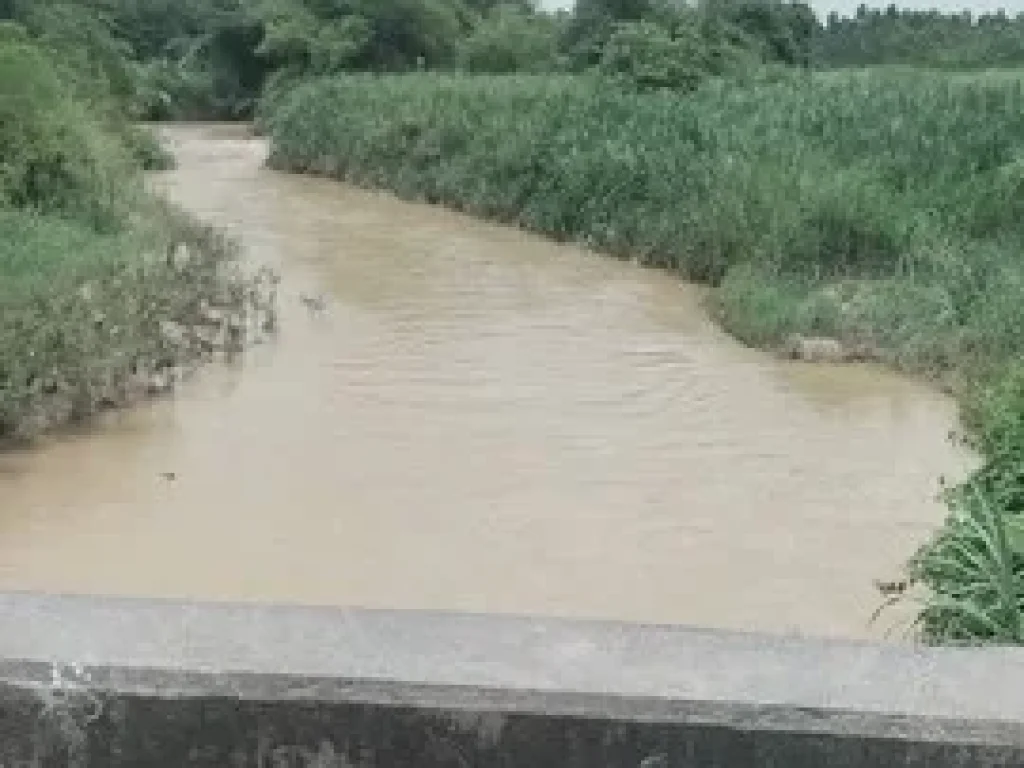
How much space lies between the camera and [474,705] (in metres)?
1.70

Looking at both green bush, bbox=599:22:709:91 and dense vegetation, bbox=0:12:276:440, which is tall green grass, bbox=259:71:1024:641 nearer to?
green bush, bbox=599:22:709:91

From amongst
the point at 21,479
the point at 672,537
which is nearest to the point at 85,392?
the point at 21,479

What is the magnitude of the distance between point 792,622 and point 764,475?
221cm

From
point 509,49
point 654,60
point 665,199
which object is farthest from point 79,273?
point 509,49

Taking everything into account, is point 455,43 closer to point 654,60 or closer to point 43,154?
point 654,60

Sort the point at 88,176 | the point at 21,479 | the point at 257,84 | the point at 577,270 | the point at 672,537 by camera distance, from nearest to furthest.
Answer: the point at 672,537 → the point at 21,479 → the point at 88,176 → the point at 577,270 → the point at 257,84

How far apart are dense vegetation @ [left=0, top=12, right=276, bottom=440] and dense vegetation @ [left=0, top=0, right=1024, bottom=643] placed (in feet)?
0.08

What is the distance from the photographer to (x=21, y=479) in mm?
8188

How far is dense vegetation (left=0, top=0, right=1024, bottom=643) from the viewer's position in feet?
27.8

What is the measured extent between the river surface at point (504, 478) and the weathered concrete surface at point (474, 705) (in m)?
4.83

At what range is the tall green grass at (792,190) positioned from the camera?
11312mm

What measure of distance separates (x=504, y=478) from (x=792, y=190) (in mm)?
6506

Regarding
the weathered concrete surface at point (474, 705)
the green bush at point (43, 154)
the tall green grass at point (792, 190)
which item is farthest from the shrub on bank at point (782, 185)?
the weathered concrete surface at point (474, 705)

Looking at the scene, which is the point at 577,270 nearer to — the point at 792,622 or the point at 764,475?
the point at 764,475
